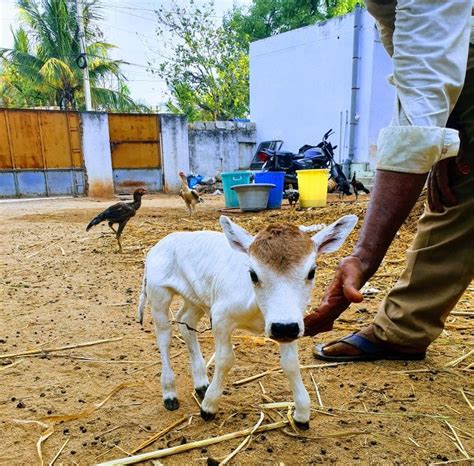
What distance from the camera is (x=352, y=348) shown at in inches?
103

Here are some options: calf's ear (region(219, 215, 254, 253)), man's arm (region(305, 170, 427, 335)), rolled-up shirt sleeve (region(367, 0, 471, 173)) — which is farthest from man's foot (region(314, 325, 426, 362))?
rolled-up shirt sleeve (region(367, 0, 471, 173))

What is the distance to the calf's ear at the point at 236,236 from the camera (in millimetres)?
1773

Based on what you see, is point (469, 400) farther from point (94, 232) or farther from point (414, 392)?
point (94, 232)

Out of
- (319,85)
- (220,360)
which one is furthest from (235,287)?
(319,85)

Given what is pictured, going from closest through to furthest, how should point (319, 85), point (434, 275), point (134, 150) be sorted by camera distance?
point (434, 275)
point (134, 150)
point (319, 85)

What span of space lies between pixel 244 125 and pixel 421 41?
61.6ft

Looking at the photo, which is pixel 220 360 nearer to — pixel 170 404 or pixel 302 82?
pixel 170 404

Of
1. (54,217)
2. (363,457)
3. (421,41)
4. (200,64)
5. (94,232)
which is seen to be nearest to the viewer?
(421,41)

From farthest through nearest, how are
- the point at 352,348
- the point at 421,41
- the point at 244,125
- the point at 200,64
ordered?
the point at 200,64
the point at 244,125
the point at 352,348
the point at 421,41

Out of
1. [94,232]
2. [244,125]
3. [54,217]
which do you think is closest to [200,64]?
[244,125]

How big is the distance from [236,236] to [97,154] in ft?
47.5

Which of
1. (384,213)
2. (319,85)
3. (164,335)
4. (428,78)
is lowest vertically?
(164,335)

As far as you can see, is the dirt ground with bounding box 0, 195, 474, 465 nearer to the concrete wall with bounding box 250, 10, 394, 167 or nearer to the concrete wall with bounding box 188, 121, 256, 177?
the concrete wall with bounding box 250, 10, 394, 167

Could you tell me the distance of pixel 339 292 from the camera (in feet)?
5.40
